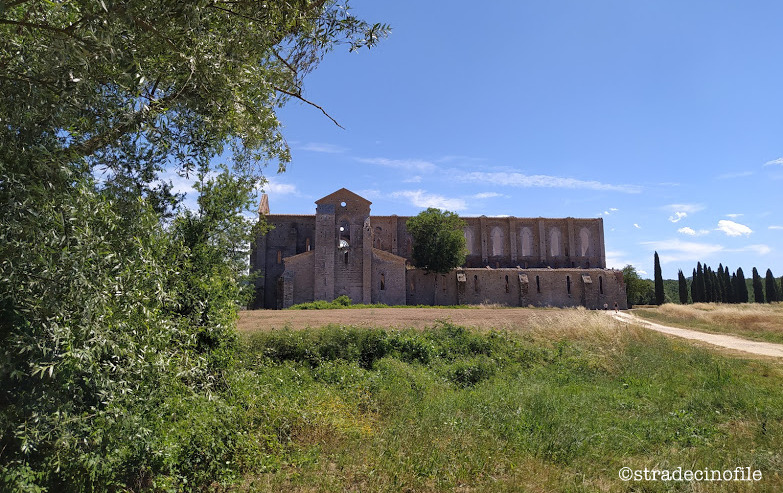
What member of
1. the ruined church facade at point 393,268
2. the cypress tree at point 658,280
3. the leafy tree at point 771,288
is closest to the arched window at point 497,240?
the ruined church facade at point 393,268

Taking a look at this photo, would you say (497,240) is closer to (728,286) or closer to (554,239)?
(554,239)

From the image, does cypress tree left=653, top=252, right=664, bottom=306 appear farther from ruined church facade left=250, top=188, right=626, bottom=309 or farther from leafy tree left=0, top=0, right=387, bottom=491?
leafy tree left=0, top=0, right=387, bottom=491

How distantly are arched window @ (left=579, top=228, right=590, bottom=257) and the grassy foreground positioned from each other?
1647 inches

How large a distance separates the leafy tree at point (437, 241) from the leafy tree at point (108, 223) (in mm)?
36379

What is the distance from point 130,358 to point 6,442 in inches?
Answer: 43.6

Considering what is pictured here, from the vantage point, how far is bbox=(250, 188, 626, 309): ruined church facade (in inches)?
1542

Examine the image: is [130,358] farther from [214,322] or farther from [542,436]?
[542,436]

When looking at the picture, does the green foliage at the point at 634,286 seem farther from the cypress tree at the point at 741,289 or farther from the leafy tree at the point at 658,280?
the cypress tree at the point at 741,289

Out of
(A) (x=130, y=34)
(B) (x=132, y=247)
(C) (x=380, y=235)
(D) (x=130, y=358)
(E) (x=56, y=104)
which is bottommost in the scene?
(D) (x=130, y=358)

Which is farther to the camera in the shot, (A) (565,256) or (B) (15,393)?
(A) (565,256)

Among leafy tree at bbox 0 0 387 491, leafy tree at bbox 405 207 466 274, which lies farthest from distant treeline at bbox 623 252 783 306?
leafy tree at bbox 0 0 387 491

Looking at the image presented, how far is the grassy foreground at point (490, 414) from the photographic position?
5.04 metres

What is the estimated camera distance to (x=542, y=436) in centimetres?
618

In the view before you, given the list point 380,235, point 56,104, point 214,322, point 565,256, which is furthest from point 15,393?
point 565,256
